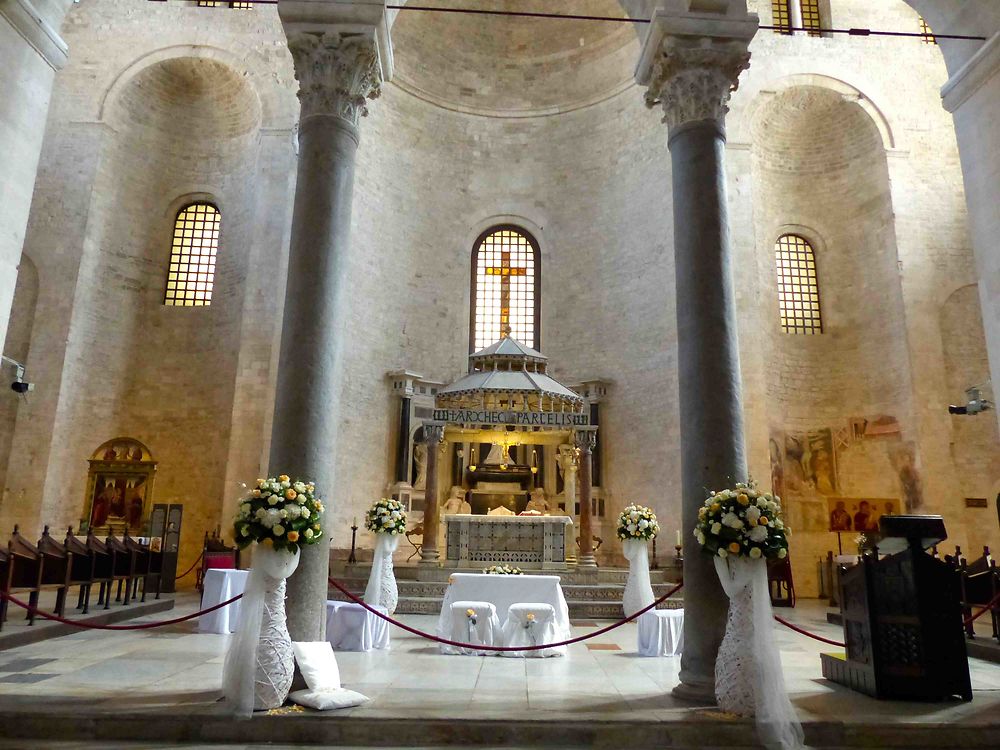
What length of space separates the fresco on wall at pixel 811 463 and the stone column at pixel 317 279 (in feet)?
43.3

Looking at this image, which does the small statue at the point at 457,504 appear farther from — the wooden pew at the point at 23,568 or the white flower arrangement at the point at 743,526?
the white flower arrangement at the point at 743,526

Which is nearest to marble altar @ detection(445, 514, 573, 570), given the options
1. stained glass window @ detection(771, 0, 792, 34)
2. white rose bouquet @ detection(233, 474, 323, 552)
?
white rose bouquet @ detection(233, 474, 323, 552)

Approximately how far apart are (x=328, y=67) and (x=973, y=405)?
13.4m

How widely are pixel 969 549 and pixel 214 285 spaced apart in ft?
61.3

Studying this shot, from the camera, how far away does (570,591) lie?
12492 millimetres

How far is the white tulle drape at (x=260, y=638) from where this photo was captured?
5.40 meters

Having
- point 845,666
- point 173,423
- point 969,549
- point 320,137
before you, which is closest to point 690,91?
point 320,137

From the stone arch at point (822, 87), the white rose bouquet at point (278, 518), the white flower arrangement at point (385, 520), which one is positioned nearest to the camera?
the white rose bouquet at point (278, 518)

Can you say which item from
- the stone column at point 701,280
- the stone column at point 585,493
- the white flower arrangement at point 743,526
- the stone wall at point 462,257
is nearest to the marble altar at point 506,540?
the stone column at point 585,493

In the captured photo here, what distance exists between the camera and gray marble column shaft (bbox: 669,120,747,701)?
248 inches

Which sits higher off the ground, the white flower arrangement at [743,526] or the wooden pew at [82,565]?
the white flower arrangement at [743,526]

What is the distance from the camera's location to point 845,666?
6.86 m

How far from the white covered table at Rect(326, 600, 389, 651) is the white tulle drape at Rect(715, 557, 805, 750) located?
435 cm

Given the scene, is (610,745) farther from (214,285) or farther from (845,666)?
(214,285)
